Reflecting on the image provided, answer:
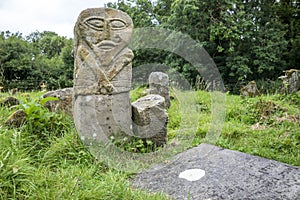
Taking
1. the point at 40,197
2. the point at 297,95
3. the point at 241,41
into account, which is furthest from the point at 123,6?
the point at 40,197

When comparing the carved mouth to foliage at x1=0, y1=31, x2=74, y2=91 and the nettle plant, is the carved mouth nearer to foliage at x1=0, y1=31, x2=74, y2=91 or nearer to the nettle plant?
the nettle plant

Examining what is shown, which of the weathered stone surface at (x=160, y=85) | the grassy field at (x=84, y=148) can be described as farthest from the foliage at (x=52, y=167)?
the weathered stone surface at (x=160, y=85)

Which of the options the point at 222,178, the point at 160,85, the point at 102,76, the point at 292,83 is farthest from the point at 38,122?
the point at 292,83

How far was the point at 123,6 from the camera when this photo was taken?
1566cm

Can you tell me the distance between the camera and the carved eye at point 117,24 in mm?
3771

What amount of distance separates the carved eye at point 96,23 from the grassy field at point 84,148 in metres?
1.33

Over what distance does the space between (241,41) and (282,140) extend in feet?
33.1

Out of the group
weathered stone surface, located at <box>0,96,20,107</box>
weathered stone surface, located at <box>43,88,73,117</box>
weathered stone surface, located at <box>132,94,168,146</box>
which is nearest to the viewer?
weathered stone surface, located at <box>132,94,168,146</box>

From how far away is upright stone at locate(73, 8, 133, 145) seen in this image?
12.0 feet

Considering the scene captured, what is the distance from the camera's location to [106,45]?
374 centimetres

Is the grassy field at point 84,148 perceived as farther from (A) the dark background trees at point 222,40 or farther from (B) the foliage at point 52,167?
(A) the dark background trees at point 222,40

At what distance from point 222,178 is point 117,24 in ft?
7.80

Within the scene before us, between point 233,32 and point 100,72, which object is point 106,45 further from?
point 233,32

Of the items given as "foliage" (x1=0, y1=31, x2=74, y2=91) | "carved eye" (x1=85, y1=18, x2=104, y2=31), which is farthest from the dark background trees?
"carved eye" (x1=85, y1=18, x2=104, y2=31)
